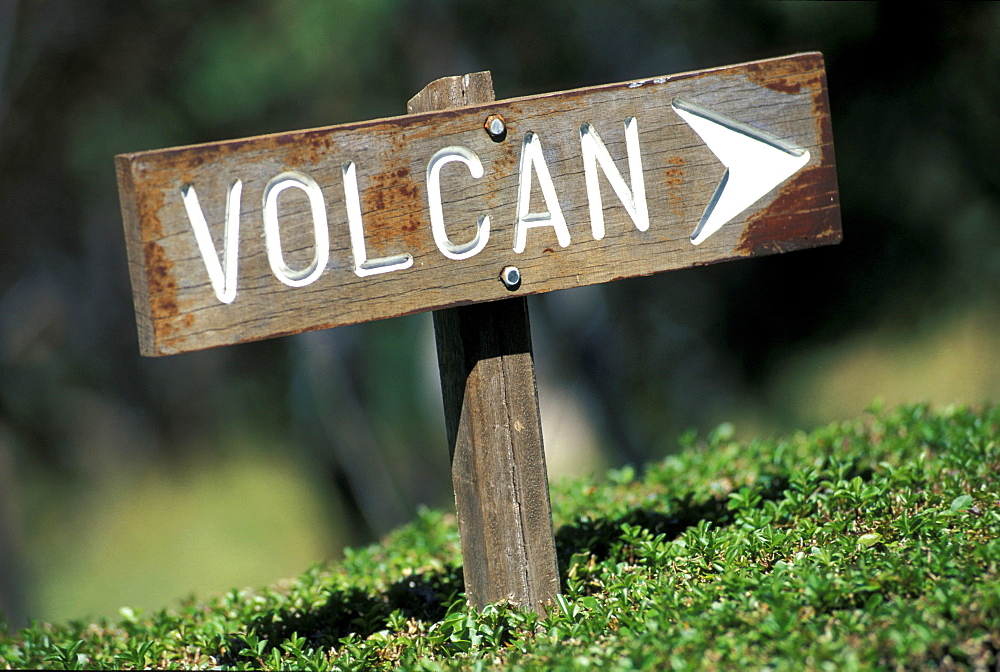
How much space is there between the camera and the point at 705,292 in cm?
856

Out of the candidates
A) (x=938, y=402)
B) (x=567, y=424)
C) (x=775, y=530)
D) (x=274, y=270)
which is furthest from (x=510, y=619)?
(x=938, y=402)

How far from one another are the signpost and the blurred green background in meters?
5.17

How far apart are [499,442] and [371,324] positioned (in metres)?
6.42

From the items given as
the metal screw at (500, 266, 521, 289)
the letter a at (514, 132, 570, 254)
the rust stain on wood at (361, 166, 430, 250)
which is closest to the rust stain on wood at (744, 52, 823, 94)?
the letter a at (514, 132, 570, 254)

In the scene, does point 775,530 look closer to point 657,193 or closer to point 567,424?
point 657,193

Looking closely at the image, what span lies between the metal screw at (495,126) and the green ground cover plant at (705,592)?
115 centimetres

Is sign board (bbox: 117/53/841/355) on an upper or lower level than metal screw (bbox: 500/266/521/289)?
upper

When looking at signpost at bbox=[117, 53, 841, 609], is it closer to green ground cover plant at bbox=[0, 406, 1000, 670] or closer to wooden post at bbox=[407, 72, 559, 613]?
wooden post at bbox=[407, 72, 559, 613]

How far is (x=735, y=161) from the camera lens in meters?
2.33

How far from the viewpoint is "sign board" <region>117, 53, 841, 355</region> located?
1.94m

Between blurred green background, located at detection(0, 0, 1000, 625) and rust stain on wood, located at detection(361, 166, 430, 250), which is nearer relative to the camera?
rust stain on wood, located at detection(361, 166, 430, 250)

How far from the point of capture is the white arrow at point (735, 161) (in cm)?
231

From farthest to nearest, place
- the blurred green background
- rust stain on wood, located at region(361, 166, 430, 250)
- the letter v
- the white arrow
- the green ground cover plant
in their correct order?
the blurred green background
the white arrow
rust stain on wood, located at region(361, 166, 430, 250)
the letter v
the green ground cover plant

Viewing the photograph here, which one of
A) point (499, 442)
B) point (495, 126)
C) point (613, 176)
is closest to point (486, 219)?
point (495, 126)
